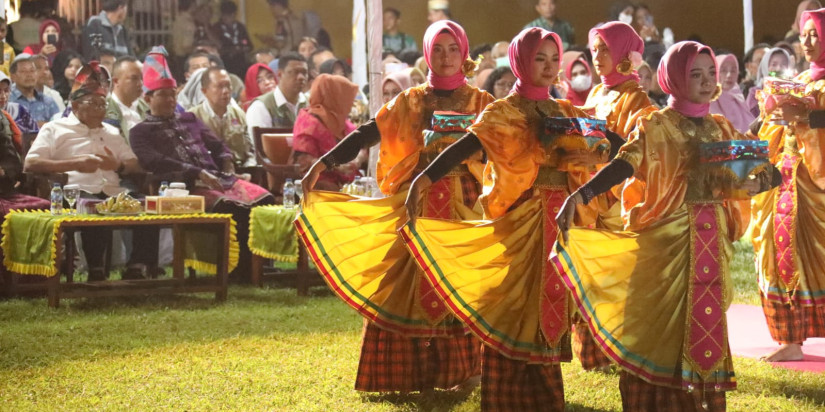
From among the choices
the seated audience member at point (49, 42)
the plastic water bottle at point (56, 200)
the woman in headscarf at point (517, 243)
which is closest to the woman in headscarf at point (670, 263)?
the woman in headscarf at point (517, 243)

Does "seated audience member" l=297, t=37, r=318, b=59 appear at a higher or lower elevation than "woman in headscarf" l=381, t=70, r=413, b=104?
higher

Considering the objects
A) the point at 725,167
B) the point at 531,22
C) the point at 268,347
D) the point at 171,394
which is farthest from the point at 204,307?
the point at 531,22

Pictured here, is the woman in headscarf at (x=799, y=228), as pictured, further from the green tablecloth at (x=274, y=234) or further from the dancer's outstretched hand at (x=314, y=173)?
the green tablecloth at (x=274, y=234)

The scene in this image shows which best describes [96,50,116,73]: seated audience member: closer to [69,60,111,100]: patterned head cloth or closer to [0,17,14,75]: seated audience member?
[0,17,14,75]: seated audience member

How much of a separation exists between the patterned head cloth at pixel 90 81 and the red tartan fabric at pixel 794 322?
17.2ft

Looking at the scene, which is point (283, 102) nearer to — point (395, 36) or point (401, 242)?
point (395, 36)

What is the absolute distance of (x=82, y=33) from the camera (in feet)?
35.0

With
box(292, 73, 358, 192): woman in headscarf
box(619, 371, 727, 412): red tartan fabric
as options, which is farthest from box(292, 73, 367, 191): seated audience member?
box(619, 371, 727, 412): red tartan fabric

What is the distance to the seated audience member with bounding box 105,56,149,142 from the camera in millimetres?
8891

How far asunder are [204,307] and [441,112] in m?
3.38

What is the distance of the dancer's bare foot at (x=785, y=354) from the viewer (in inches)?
198

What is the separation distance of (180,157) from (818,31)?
504cm

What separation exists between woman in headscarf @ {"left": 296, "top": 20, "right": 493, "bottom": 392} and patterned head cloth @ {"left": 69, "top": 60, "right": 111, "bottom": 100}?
4129 mm

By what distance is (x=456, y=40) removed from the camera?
424 centimetres
